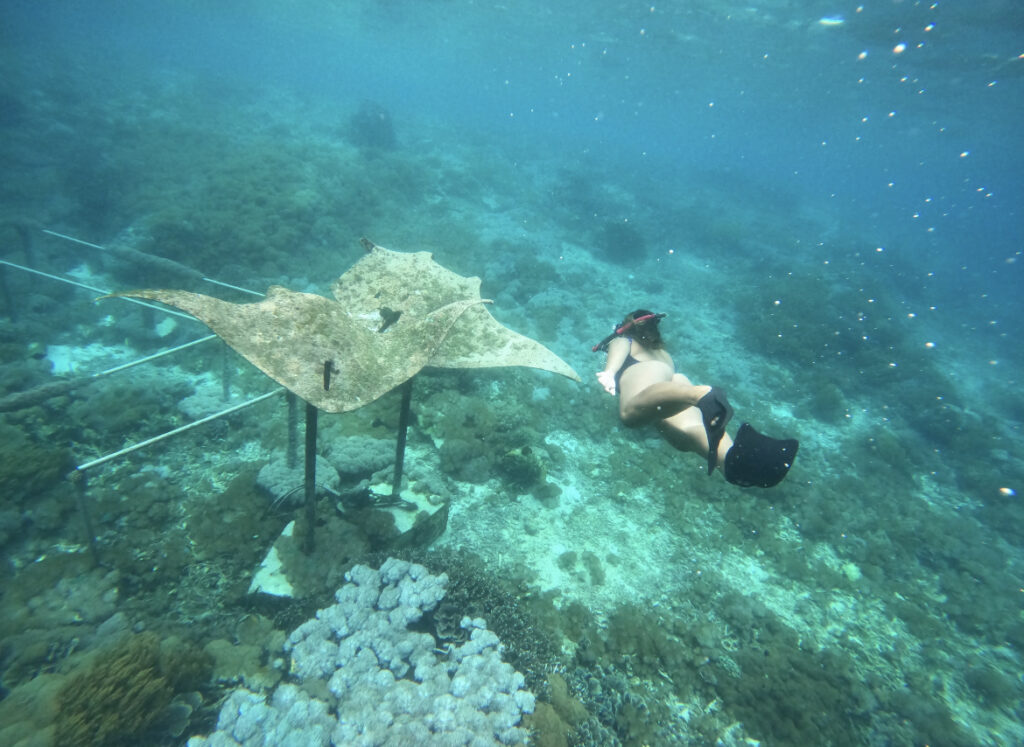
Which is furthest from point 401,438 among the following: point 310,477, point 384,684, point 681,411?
point 681,411

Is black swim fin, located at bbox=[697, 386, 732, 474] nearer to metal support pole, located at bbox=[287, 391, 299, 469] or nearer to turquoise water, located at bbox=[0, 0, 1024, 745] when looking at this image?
turquoise water, located at bbox=[0, 0, 1024, 745]

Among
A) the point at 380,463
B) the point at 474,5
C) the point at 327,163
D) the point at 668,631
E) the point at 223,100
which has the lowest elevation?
the point at 668,631

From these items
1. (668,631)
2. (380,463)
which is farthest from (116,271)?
(668,631)

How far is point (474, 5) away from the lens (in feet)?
130

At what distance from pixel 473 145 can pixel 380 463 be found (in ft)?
112

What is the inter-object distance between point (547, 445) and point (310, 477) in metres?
5.07

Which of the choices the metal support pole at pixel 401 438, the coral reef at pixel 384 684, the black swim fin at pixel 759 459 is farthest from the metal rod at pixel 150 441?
the black swim fin at pixel 759 459

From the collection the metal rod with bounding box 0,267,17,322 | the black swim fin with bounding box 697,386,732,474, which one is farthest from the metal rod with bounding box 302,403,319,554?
the metal rod with bounding box 0,267,17,322

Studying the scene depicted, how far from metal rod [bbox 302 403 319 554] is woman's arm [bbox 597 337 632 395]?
3.02 m

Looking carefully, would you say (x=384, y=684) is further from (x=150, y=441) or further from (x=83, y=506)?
(x=83, y=506)

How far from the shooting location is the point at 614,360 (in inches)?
191

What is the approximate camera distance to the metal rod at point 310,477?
387cm

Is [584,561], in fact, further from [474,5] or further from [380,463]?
[474,5]

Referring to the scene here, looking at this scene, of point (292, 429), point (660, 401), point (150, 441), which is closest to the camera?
point (660, 401)
